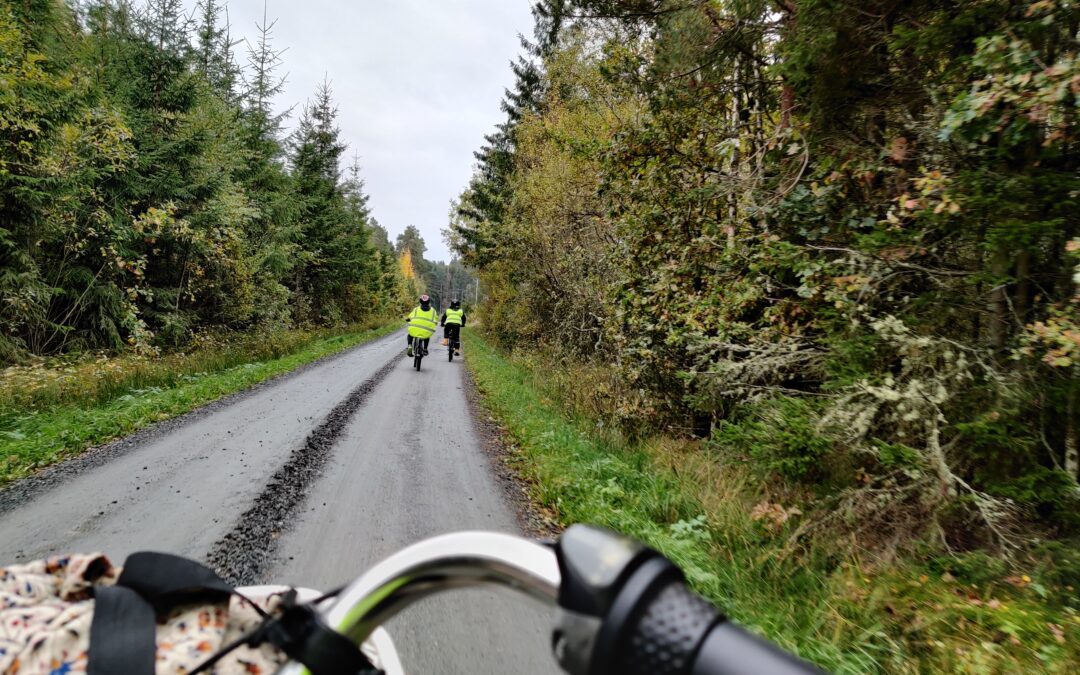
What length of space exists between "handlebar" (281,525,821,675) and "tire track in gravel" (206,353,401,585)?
154 inches

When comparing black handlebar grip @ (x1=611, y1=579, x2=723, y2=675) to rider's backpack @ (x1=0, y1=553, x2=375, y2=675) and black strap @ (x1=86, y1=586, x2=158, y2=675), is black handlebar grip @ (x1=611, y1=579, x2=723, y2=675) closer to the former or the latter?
rider's backpack @ (x1=0, y1=553, x2=375, y2=675)

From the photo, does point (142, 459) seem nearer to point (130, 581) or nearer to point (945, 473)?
point (130, 581)

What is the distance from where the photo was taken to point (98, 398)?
28.5 feet

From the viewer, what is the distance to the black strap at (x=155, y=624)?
0.73 m

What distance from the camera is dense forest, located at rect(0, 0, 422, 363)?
10195mm

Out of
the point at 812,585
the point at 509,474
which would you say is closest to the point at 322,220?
the point at 509,474

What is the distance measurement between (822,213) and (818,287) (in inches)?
39.7

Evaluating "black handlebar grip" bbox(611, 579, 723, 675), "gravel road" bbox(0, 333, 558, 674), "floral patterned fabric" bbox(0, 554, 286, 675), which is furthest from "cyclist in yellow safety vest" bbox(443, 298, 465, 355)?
"black handlebar grip" bbox(611, 579, 723, 675)

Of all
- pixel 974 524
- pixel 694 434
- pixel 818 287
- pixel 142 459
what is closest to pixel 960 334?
pixel 818 287

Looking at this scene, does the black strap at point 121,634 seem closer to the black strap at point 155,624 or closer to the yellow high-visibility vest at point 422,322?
the black strap at point 155,624

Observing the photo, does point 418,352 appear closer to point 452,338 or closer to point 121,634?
point 452,338

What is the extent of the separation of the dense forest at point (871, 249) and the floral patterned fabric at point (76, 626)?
3963 millimetres

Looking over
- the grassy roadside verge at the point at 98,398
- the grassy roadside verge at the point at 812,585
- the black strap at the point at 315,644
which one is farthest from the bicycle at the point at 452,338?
the black strap at the point at 315,644

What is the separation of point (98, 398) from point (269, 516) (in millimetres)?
6362
